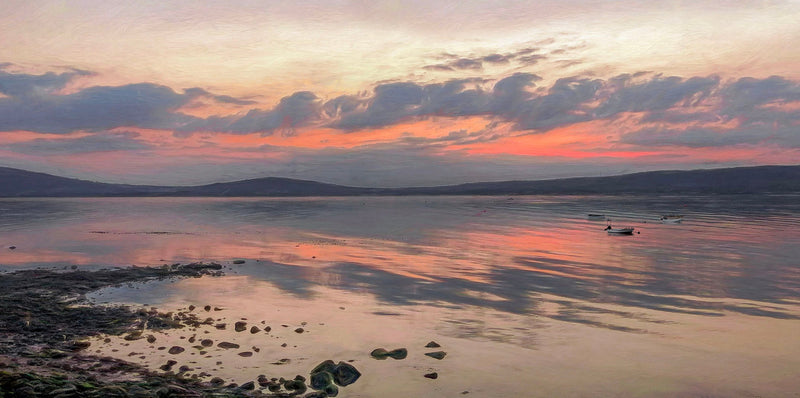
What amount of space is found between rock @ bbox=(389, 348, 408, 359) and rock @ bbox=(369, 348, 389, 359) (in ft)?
0.53

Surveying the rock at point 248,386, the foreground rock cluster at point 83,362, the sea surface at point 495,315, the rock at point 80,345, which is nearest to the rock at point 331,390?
the foreground rock cluster at point 83,362

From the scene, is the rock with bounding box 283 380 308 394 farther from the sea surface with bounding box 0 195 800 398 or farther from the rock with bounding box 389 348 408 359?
the rock with bounding box 389 348 408 359

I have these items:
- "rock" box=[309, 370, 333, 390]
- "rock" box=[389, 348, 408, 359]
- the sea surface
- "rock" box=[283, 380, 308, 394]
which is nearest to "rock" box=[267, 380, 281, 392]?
"rock" box=[283, 380, 308, 394]

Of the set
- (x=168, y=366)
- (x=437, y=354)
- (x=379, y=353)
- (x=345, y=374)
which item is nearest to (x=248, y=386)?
(x=345, y=374)

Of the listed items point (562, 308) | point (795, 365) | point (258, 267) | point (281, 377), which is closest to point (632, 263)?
point (562, 308)

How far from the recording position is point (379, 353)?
16516mm

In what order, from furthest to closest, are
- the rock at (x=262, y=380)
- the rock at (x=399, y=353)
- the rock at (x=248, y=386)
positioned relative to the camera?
the rock at (x=399, y=353)
the rock at (x=262, y=380)
the rock at (x=248, y=386)

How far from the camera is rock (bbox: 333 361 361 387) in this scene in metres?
14.1

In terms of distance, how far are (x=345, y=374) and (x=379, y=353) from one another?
2.36 m

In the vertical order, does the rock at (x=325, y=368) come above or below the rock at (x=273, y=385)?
above

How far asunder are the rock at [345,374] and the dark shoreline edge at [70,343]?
1.74 meters

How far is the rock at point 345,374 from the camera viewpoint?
46.1 ft

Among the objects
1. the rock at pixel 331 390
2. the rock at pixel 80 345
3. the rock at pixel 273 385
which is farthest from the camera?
the rock at pixel 80 345

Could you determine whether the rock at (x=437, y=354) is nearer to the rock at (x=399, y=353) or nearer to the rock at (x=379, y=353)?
the rock at (x=399, y=353)
